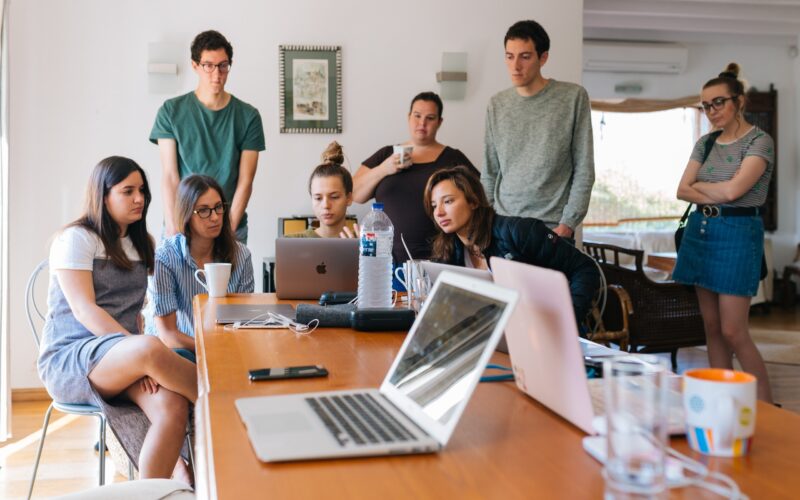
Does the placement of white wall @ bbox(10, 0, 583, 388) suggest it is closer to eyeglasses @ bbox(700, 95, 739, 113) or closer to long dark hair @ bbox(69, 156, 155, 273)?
eyeglasses @ bbox(700, 95, 739, 113)

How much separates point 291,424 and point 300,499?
0.22 m

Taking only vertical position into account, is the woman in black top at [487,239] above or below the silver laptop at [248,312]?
above

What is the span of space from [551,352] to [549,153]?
7.32ft

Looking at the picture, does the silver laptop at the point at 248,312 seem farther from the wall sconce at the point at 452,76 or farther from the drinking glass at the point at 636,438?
the wall sconce at the point at 452,76

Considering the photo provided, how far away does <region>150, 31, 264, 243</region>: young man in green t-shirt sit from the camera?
3477mm

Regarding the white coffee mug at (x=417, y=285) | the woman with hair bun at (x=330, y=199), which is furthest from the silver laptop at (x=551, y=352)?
the woman with hair bun at (x=330, y=199)

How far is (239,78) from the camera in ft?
14.4

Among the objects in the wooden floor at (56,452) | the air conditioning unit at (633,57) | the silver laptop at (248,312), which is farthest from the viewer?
the air conditioning unit at (633,57)

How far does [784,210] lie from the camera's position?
26.8 feet

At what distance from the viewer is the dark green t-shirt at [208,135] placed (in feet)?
11.4

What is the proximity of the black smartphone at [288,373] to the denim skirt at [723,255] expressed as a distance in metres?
2.50

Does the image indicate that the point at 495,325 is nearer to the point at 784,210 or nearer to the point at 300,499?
the point at 300,499

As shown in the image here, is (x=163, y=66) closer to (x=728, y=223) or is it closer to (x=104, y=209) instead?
(x=104, y=209)

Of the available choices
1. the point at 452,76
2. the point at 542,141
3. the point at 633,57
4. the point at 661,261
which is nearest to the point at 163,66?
the point at 452,76
